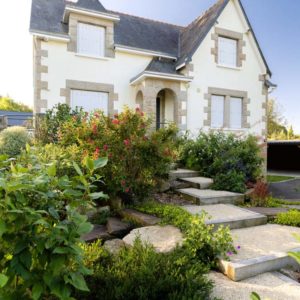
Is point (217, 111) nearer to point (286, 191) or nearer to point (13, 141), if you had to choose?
point (286, 191)

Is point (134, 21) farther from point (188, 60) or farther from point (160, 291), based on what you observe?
point (160, 291)

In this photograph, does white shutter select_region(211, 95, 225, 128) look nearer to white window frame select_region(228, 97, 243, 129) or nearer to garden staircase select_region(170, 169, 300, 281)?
white window frame select_region(228, 97, 243, 129)

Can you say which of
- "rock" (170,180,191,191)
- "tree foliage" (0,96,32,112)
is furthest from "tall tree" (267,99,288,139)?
"tree foliage" (0,96,32,112)

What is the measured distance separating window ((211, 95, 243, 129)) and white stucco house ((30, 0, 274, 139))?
1.8 inches

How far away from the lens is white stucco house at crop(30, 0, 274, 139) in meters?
10.0

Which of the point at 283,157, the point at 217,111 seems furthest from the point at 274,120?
the point at 217,111

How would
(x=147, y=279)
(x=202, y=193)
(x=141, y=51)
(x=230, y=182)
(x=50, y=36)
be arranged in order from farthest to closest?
(x=141, y=51), (x=50, y=36), (x=230, y=182), (x=202, y=193), (x=147, y=279)

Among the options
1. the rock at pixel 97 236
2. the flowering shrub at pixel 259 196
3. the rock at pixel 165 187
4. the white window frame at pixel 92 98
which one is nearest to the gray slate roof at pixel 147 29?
the white window frame at pixel 92 98

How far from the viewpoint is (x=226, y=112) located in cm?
1248

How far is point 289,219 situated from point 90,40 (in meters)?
9.45

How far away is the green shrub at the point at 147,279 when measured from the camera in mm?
2201

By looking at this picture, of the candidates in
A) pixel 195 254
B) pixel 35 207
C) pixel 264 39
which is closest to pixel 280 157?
pixel 264 39

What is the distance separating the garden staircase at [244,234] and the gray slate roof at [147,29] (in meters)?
7.41

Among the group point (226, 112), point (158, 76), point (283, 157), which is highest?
point (158, 76)
